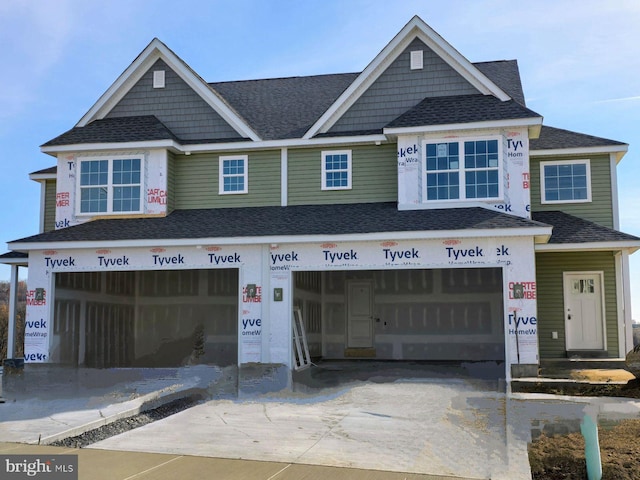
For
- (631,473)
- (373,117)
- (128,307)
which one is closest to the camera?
(631,473)

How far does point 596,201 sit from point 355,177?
709 cm

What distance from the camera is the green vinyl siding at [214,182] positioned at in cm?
1933

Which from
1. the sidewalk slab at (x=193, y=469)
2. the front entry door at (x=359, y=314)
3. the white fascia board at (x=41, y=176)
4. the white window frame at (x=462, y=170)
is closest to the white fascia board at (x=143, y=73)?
the white fascia board at (x=41, y=176)

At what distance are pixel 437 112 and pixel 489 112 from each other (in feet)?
4.30

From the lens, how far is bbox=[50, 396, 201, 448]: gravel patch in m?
9.99

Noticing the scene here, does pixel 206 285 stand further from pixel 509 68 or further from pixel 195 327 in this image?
pixel 509 68

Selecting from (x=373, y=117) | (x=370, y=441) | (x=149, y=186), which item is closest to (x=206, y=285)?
(x=149, y=186)

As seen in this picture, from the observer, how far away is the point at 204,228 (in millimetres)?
17516

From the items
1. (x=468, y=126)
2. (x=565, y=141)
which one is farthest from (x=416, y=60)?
(x=565, y=141)

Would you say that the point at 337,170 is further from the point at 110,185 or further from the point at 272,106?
the point at 110,185

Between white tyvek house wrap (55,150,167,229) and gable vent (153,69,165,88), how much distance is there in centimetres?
244

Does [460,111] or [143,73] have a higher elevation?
[143,73]

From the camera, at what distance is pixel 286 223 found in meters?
17.3

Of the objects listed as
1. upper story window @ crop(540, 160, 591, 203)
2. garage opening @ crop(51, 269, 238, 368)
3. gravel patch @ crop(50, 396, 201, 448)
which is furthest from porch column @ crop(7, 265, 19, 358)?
upper story window @ crop(540, 160, 591, 203)
